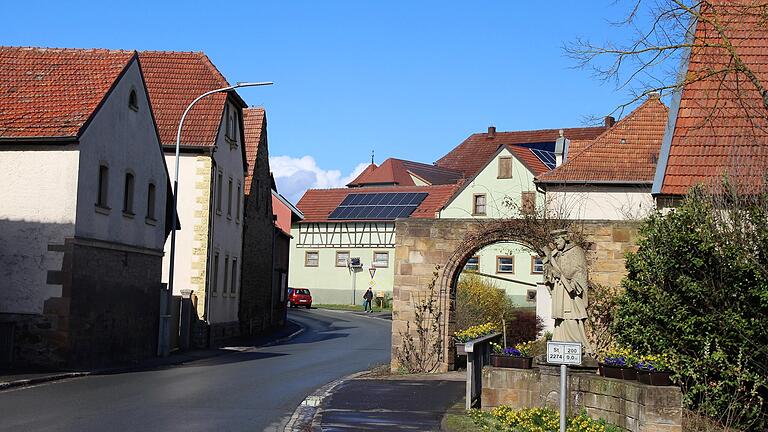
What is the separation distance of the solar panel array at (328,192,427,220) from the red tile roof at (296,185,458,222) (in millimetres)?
640

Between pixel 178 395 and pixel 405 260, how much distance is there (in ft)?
21.8

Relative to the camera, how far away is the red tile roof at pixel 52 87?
23.6m

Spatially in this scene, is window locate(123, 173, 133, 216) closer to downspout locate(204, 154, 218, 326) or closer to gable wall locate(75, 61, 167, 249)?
gable wall locate(75, 61, 167, 249)

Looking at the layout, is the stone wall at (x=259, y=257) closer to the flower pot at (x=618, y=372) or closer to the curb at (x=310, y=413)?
the curb at (x=310, y=413)

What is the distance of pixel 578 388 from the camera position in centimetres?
1441

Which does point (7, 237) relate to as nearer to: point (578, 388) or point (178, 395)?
point (178, 395)

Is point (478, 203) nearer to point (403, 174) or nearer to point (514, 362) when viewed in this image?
point (403, 174)

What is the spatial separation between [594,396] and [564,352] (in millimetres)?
3875

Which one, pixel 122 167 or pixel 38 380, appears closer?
pixel 38 380

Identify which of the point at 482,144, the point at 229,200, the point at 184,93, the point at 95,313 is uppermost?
the point at 482,144

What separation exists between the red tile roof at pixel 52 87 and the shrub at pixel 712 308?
1285 centimetres

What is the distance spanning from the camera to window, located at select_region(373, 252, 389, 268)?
77.6 metres

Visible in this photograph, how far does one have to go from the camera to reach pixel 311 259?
80.8 meters

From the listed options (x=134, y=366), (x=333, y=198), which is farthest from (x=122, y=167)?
(x=333, y=198)
